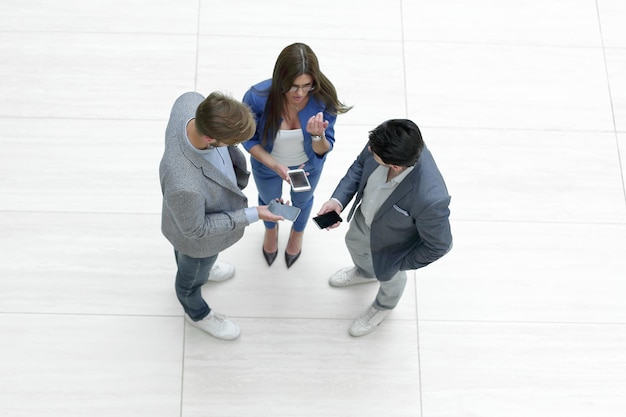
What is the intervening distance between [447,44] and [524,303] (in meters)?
1.51

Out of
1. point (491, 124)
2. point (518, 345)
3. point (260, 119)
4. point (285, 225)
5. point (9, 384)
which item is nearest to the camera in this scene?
point (260, 119)

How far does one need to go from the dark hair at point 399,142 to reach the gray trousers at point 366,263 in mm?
593

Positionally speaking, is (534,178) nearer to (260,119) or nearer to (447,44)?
(447,44)

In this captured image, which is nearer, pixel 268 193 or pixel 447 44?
pixel 268 193

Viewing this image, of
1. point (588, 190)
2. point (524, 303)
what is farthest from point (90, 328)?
point (588, 190)

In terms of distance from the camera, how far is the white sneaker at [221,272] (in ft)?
11.2

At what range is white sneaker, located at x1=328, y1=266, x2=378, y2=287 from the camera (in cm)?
347

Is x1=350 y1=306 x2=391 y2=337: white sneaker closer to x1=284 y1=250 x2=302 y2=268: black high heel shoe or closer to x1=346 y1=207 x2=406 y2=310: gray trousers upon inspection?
x1=346 y1=207 x2=406 y2=310: gray trousers

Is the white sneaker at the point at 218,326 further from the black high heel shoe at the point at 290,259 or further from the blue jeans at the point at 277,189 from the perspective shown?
the blue jeans at the point at 277,189

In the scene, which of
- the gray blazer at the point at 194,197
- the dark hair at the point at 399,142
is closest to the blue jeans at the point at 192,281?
the gray blazer at the point at 194,197

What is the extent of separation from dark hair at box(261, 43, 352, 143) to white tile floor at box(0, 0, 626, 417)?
0.92 meters

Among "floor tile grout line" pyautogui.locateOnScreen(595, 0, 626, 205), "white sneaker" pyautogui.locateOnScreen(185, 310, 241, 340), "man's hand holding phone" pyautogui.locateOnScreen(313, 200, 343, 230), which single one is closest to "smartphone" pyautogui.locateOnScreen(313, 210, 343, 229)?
"man's hand holding phone" pyautogui.locateOnScreen(313, 200, 343, 230)

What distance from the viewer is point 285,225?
3652 millimetres

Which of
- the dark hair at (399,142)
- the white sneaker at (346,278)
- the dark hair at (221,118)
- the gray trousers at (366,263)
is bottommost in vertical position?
the white sneaker at (346,278)
